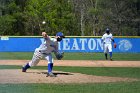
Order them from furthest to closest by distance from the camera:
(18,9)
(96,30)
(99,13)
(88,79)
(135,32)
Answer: (18,9), (96,30), (99,13), (135,32), (88,79)

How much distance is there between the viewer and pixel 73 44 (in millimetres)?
34000

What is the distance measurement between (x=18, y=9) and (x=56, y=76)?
169ft

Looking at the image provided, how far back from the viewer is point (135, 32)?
167 feet

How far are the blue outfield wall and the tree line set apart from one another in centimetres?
1273

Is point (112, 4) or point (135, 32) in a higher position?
point (112, 4)

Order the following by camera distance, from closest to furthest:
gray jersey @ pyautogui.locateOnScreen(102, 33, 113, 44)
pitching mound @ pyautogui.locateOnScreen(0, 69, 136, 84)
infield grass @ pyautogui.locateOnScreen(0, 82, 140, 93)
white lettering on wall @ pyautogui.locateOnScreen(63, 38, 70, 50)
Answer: infield grass @ pyautogui.locateOnScreen(0, 82, 140, 93)
pitching mound @ pyautogui.locateOnScreen(0, 69, 136, 84)
gray jersey @ pyautogui.locateOnScreen(102, 33, 113, 44)
white lettering on wall @ pyautogui.locateOnScreen(63, 38, 70, 50)

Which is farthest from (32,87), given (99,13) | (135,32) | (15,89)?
(99,13)

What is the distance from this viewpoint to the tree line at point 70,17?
5228 centimetres

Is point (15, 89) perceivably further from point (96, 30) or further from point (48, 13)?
point (96, 30)

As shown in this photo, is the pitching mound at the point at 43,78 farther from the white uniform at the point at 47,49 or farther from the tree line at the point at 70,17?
the tree line at the point at 70,17

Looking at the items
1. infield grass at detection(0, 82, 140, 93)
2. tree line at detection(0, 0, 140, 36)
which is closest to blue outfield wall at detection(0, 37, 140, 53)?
tree line at detection(0, 0, 140, 36)

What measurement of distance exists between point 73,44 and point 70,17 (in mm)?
23101

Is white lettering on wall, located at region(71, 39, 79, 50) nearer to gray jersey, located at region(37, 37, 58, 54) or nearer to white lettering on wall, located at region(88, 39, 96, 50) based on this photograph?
white lettering on wall, located at region(88, 39, 96, 50)

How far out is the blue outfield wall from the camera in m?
33.8
